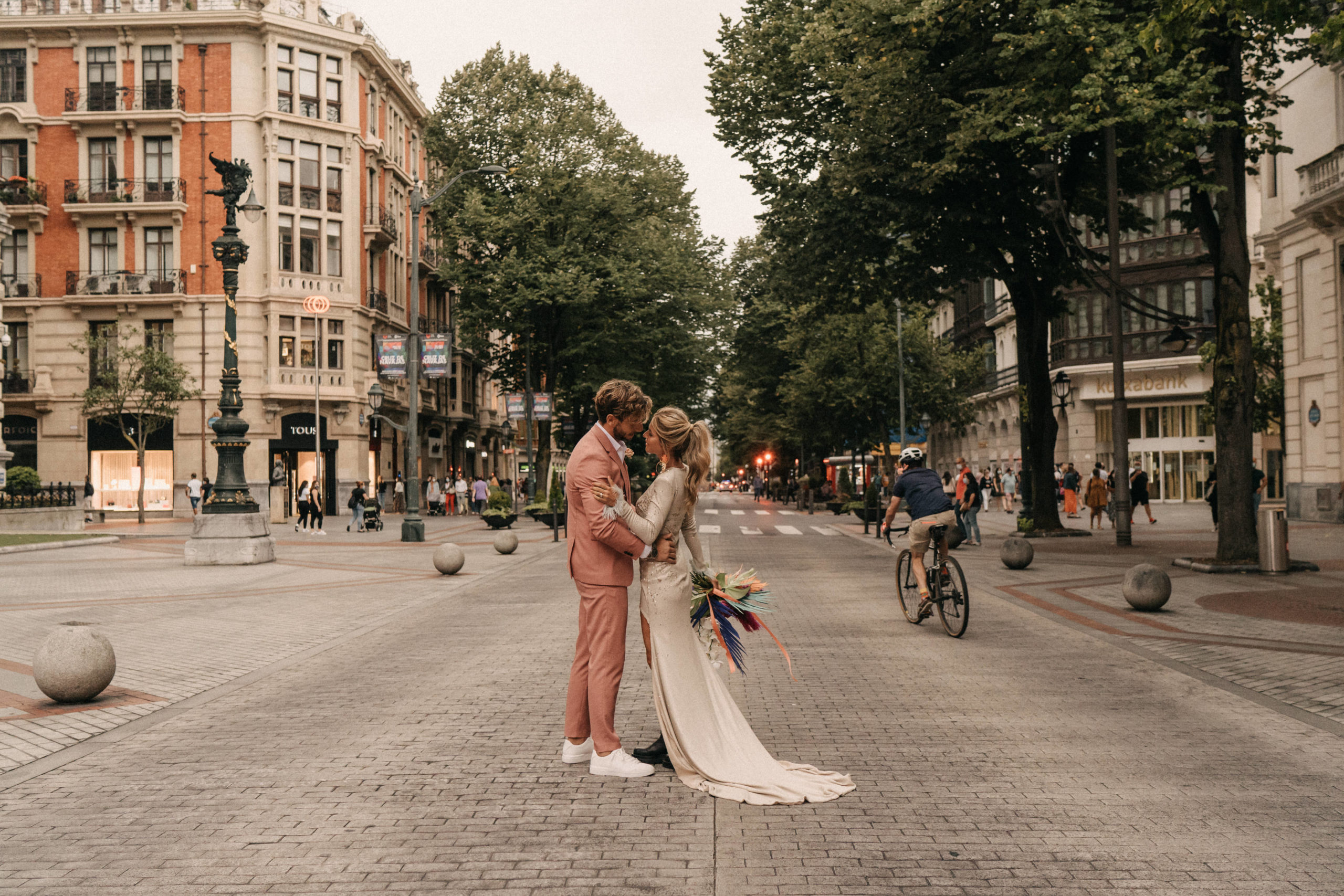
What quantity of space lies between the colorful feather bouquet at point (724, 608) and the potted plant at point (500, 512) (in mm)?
26615

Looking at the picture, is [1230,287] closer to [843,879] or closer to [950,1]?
[950,1]

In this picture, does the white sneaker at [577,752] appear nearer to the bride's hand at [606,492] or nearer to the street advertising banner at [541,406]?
the bride's hand at [606,492]

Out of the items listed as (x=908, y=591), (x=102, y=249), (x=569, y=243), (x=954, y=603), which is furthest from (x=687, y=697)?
(x=102, y=249)

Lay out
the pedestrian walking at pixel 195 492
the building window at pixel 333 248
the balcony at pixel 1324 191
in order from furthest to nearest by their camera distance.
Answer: the building window at pixel 333 248 < the pedestrian walking at pixel 195 492 < the balcony at pixel 1324 191

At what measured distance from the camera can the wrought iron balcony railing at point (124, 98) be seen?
150 ft

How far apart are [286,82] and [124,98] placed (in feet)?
20.7

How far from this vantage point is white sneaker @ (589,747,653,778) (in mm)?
5836

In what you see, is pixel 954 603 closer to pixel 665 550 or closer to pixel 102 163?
pixel 665 550

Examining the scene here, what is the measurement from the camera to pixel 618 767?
5836 millimetres

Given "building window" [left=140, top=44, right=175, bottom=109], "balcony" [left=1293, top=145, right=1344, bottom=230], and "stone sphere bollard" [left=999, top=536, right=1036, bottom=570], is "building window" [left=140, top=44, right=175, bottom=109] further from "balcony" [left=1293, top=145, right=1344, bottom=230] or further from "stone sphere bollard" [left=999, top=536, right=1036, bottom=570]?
"stone sphere bollard" [left=999, top=536, right=1036, bottom=570]

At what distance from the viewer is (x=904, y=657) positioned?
32.0 ft

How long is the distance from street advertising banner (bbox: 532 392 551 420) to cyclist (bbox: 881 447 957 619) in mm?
28522

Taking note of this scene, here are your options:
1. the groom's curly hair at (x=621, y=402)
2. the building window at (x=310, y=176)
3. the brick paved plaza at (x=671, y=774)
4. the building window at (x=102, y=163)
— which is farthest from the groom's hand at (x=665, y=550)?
the building window at (x=102, y=163)

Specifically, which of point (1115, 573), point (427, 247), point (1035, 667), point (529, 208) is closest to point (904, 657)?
point (1035, 667)
